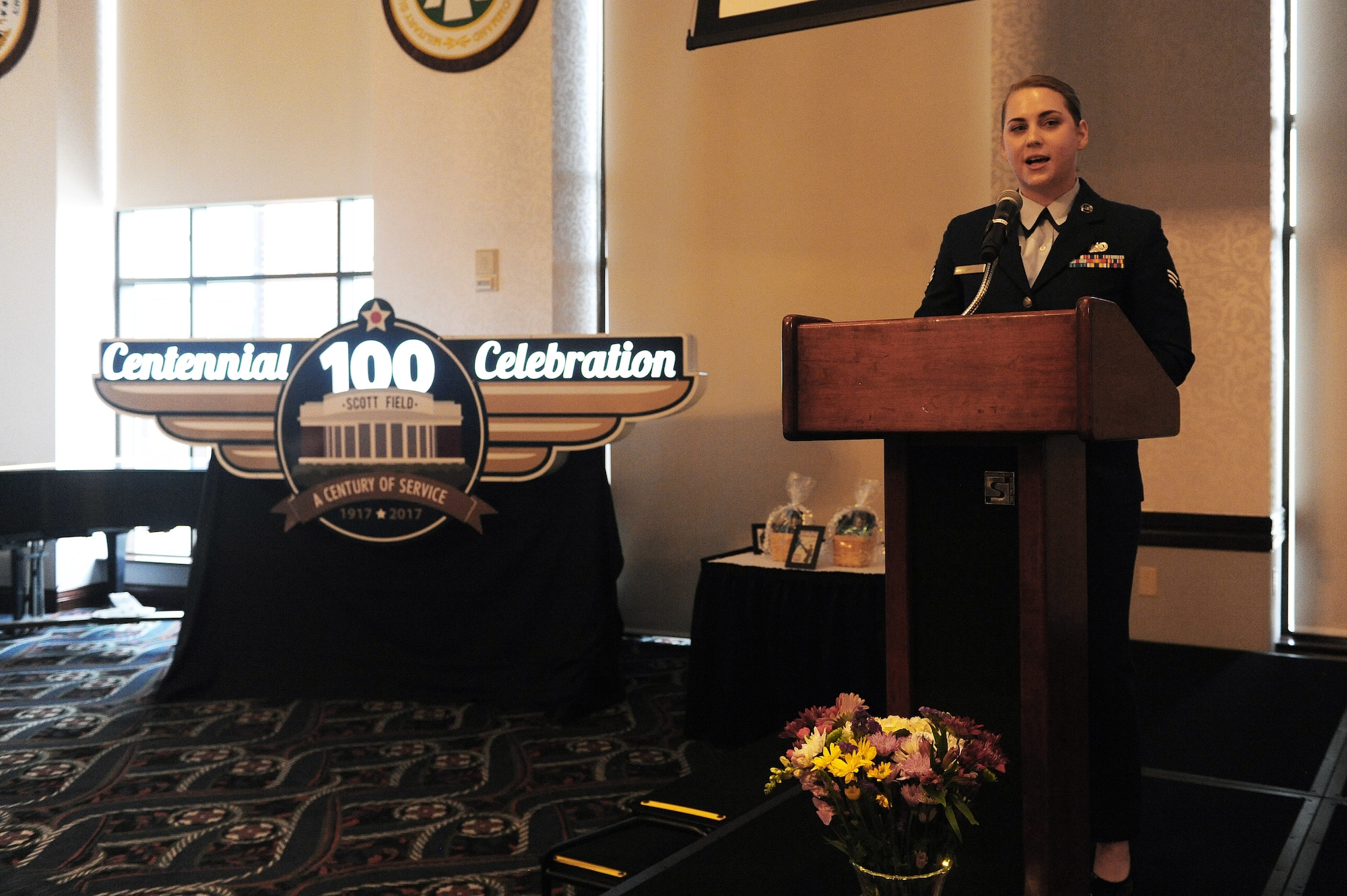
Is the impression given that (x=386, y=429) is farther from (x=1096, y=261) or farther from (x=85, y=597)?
(x=85, y=597)

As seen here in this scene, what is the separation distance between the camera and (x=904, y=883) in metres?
1.40

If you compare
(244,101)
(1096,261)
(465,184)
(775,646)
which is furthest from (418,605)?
(244,101)

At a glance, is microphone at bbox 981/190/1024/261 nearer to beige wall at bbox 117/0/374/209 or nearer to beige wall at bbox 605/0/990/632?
beige wall at bbox 605/0/990/632

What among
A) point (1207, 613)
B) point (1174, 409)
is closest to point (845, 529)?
point (1207, 613)

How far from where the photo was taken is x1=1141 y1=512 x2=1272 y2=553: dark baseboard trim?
436cm

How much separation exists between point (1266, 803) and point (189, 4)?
23.5ft

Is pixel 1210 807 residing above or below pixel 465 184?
below

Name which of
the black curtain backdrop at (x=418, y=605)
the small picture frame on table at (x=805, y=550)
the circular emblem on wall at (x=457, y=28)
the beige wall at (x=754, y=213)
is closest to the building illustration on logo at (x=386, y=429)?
the black curtain backdrop at (x=418, y=605)

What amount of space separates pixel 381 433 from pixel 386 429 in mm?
29

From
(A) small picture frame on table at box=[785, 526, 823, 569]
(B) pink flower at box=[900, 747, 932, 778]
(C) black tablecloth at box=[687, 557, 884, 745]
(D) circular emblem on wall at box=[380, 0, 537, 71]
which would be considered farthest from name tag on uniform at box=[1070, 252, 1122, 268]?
(D) circular emblem on wall at box=[380, 0, 537, 71]

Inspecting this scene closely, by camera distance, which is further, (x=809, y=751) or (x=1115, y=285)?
(x=1115, y=285)

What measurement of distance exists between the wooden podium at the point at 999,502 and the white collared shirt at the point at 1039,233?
34 centimetres

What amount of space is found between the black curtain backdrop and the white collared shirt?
2.68 metres

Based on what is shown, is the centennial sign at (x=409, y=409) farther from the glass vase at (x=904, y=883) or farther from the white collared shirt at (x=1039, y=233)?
the glass vase at (x=904, y=883)
